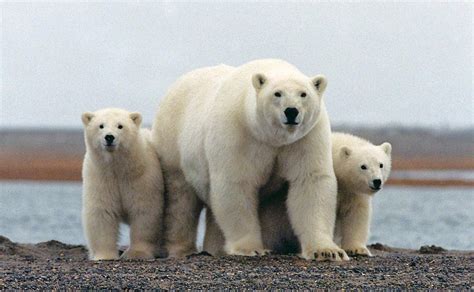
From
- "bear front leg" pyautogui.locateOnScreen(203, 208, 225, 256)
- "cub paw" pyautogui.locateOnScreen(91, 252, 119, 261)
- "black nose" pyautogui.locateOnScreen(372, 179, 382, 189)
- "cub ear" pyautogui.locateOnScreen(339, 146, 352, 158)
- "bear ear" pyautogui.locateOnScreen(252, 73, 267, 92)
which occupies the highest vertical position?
"bear ear" pyautogui.locateOnScreen(252, 73, 267, 92)

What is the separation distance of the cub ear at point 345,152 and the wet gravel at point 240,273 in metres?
1.06

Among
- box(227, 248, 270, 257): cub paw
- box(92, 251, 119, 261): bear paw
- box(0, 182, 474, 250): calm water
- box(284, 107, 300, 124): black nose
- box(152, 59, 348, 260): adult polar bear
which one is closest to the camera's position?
box(284, 107, 300, 124): black nose

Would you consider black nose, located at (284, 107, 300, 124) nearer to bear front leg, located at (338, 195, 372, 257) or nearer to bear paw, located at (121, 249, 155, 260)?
bear front leg, located at (338, 195, 372, 257)

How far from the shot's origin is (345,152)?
1002 cm

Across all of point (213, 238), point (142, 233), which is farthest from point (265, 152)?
point (142, 233)

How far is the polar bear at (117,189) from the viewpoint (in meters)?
10.2

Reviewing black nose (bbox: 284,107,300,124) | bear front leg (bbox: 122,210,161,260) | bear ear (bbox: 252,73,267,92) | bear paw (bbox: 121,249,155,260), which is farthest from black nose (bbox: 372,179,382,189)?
bear paw (bbox: 121,249,155,260)

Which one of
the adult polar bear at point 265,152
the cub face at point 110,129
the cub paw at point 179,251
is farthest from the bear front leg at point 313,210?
the cub face at point 110,129

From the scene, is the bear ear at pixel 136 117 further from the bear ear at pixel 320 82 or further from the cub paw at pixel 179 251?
the bear ear at pixel 320 82

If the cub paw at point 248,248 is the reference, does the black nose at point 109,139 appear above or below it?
above

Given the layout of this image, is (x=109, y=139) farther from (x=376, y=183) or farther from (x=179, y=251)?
(x=376, y=183)

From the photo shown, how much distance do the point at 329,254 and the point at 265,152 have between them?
3.46 feet

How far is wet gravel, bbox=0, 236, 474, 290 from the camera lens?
784 centimetres

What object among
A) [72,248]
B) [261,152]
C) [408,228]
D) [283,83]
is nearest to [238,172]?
[261,152]
